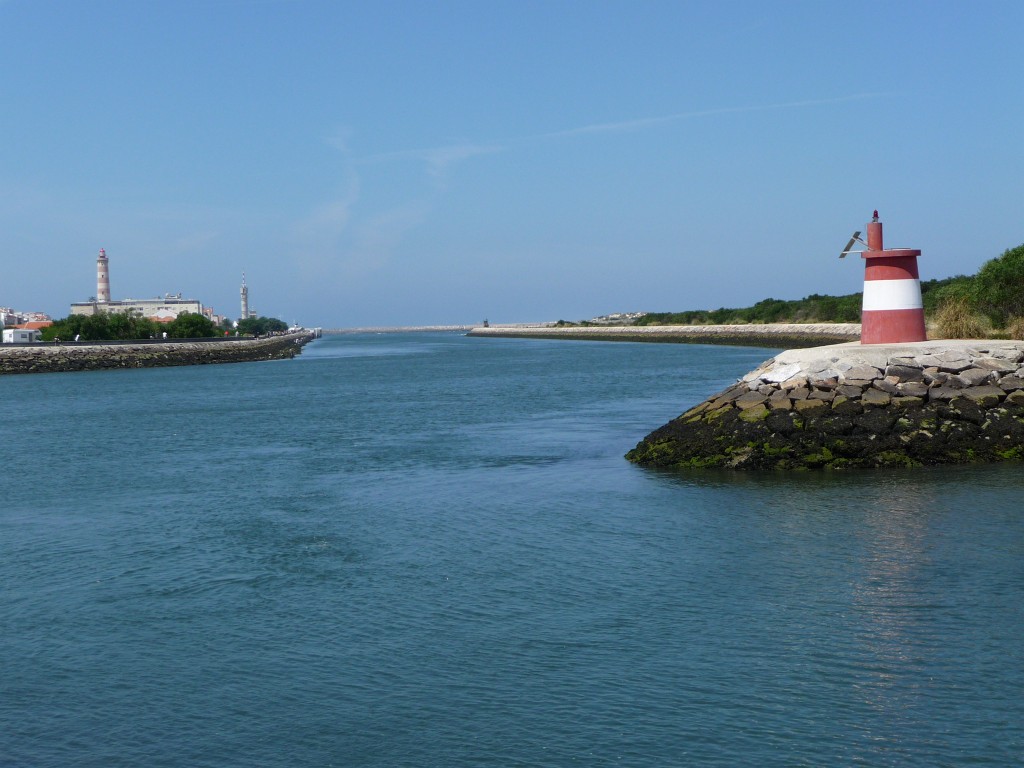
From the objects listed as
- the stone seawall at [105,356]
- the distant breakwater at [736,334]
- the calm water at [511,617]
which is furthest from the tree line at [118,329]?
the calm water at [511,617]

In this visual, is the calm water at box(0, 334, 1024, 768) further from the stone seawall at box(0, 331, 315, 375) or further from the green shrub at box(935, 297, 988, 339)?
the stone seawall at box(0, 331, 315, 375)

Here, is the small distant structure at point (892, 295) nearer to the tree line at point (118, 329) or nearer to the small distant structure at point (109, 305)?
the tree line at point (118, 329)

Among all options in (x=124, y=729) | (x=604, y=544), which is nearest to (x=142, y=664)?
(x=124, y=729)

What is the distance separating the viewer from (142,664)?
836 centimetres

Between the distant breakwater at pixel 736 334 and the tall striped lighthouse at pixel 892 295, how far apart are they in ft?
116

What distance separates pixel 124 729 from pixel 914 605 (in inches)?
257

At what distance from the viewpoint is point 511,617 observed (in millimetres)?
9367

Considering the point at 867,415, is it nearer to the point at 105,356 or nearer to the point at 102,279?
the point at 105,356

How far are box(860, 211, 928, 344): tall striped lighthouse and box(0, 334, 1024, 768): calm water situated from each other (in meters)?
4.64

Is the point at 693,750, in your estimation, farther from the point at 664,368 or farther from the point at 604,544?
the point at 664,368

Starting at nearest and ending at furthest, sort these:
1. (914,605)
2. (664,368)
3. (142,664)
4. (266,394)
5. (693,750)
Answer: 1. (693,750)
2. (142,664)
3. (914,605)
4. (266,394)
5. (664,368)

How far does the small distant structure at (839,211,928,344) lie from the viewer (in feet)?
63.5

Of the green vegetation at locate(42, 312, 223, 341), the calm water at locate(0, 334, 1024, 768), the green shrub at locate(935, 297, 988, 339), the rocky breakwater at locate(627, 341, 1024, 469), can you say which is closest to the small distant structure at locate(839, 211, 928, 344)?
the rocky breakwater at locate(627, 341, 1024, 469)

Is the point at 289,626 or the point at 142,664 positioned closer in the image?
the point at 142,664
